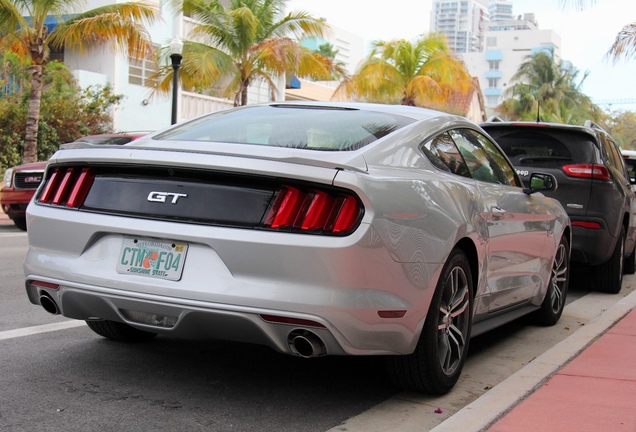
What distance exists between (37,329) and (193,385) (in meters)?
1.77

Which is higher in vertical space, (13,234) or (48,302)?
(48,302)

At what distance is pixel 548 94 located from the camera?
76.4 m

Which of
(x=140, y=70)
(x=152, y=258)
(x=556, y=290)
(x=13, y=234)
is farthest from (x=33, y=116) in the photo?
(x=152, y=258)

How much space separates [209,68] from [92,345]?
66.5ft

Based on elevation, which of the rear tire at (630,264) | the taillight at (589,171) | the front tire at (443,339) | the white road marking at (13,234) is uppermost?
the taillight at (589,171)

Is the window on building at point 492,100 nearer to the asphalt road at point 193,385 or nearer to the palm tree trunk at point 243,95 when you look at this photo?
the palm tree trunk at point 243,95

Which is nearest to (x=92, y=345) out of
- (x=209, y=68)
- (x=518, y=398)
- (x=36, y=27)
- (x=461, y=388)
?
(x=461, y=388)

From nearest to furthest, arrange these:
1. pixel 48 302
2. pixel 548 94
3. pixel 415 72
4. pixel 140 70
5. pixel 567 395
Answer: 1. pixel 48 302
2. pixel 567 395
3. pixel 140 70
4. pixel 415 72
5. pixel 548 94

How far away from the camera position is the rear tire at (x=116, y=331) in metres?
5.47

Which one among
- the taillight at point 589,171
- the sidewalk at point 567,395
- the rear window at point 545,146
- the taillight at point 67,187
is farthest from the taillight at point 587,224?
the taillight at point 67,187

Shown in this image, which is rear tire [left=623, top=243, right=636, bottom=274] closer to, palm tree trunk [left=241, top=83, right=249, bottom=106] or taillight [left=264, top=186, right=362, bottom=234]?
taillight [left=264, top=186, right=362, bottom=234]

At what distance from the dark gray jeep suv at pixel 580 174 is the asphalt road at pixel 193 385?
9.43ft

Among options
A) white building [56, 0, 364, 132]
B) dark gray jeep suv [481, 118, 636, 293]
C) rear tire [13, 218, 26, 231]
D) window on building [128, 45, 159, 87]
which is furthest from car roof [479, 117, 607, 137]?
window on building [128, 45, 159, 87]

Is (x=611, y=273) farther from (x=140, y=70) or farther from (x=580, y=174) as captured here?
(x=140, y=70)
